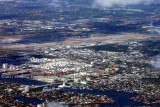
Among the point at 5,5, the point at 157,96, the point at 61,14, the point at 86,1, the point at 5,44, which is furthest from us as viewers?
the point at 86,1

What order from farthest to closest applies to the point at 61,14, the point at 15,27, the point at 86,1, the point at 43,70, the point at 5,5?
the point at 86,1 → the point at 5,5 → the point at 61,14 → the point at 15,27 → the point at 43,70

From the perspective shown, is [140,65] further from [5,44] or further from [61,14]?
[61,14]

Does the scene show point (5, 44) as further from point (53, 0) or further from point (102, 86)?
point (53, 0)

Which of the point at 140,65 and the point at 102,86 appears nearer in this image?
the point at 102,86

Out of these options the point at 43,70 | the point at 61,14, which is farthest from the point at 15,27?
the point at 43,70

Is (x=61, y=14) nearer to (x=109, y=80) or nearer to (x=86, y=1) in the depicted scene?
(x=86, y=1)

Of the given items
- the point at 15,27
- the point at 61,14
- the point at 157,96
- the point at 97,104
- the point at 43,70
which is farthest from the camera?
the point at 61,14

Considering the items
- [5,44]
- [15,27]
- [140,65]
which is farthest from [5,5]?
[140,65]

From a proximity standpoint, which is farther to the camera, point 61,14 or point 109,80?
point 61,14

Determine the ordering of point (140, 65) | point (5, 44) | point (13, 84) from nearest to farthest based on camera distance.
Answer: point (13, 84) → point (140, 65) → point (5, 44)
